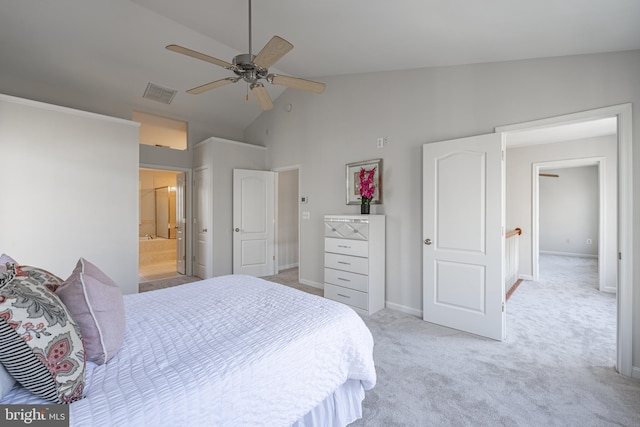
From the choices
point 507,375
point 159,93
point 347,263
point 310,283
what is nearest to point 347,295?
point 347,263

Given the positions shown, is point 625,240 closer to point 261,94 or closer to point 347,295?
point 347,295

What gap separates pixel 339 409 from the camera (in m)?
1.48

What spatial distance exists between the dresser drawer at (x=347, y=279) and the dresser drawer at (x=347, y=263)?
54mm

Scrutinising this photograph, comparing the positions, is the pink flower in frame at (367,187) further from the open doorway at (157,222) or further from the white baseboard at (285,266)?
the open doorway at (157,222)

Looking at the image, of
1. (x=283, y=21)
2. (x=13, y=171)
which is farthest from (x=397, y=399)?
(x=13, y=171)

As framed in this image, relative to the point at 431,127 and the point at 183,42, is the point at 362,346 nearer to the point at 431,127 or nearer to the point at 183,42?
the point at 431,127

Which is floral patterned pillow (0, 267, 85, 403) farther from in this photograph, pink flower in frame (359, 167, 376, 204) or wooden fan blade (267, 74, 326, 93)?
pink flower in frame (359, 167, 376, 204)

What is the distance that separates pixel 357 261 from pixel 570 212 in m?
7.50

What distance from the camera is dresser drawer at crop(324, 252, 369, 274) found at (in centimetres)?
331

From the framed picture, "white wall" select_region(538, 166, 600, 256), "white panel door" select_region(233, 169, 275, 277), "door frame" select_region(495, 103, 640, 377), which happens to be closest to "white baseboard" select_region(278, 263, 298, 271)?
"white panel door" select_region(233, 169, 275, 277)

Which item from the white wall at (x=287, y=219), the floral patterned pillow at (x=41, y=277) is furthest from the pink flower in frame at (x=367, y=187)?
the floral patterned pillow at (x=41, y=277)

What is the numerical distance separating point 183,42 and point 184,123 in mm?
1947

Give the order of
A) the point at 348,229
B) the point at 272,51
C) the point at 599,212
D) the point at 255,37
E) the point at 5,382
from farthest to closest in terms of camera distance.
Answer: the point at 599,212 → the point at 348,229 → the point at 255,37 → the point at 272,51 → the point at 5,382

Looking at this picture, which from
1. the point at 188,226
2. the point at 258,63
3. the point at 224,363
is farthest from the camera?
the point at 188,226
